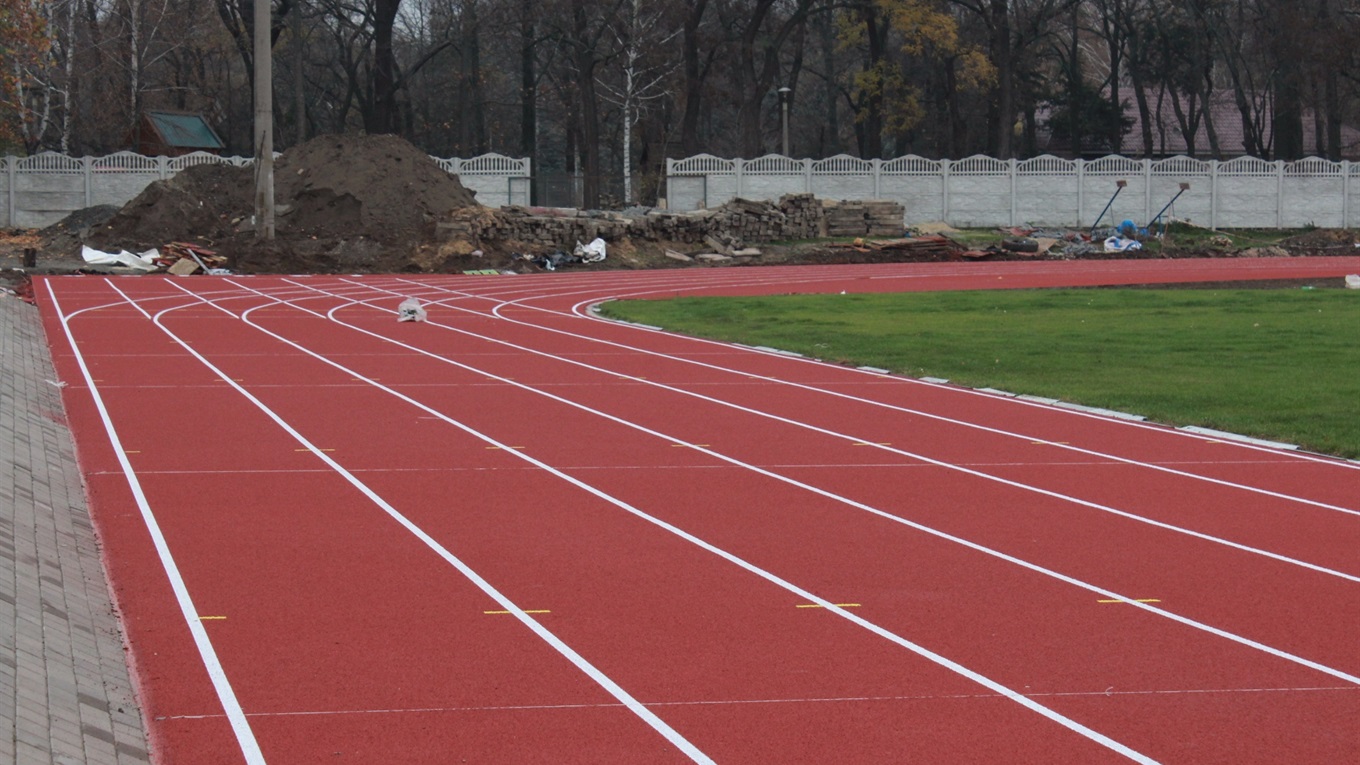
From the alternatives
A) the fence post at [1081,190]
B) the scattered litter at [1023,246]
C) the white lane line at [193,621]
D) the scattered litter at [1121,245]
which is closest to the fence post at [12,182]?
the scattered litter at [1023,246]

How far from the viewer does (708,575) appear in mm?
7266

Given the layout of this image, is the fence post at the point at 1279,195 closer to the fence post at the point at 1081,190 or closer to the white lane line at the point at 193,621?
the fence post at the point at 1081,190

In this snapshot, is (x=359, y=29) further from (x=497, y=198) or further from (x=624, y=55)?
(x=497, y=198)

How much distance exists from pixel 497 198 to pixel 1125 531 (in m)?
36.2

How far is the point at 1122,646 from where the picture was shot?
6109mm

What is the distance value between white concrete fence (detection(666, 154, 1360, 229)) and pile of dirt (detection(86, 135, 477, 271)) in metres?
11.6

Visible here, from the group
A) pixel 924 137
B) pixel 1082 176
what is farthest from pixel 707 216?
pixel 924 137

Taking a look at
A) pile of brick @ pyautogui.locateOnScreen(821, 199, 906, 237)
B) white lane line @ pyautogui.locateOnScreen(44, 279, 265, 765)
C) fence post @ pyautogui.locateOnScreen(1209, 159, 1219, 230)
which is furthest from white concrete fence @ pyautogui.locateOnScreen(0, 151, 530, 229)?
white lane line @ pyautogui.locateOnScreen(44, 279, 265, 765)

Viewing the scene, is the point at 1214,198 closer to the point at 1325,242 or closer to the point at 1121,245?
the point at 1325,242

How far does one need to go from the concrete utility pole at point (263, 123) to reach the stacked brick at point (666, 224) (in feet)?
13.8

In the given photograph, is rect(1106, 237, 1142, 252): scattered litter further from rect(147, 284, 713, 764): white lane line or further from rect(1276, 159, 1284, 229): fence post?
rect(147, 284, 713, 764): white lane line

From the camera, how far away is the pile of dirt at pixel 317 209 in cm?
3416

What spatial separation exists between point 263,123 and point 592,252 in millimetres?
8582

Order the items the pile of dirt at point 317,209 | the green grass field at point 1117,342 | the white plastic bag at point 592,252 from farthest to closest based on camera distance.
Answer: the white plastic bag at point 592,252 → the pile of dirt at point 317,209 → the green grass field at point 1117,342
